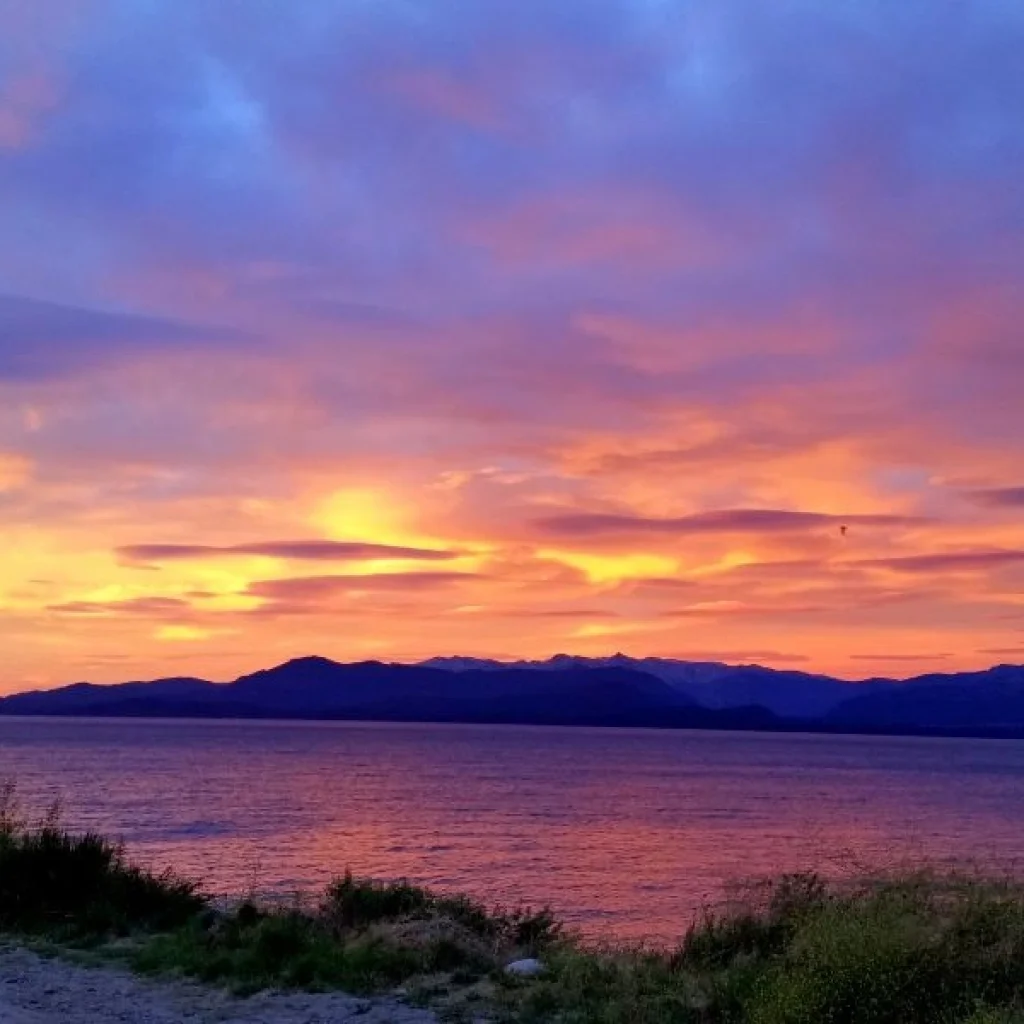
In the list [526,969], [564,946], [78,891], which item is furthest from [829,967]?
[78,891]

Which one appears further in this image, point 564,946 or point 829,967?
point 564,946

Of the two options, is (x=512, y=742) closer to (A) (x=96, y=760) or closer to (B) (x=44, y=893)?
(A) (x=96, y=760)

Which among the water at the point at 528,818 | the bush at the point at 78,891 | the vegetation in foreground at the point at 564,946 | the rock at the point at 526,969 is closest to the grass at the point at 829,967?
the vegetation in foreground at the point at 564,946

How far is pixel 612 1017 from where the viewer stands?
990 centimetres

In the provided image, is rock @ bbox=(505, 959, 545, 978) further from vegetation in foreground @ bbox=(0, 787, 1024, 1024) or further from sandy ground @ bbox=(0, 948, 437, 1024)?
sandy ground @ bbox=(0, 948, 437, 1024)

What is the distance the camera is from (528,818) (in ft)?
179

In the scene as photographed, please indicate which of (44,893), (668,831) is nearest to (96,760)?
(668,831)

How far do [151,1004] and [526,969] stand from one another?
3.26m

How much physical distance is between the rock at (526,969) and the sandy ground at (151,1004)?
4.35 ft

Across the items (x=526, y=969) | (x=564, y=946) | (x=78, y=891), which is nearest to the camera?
(x=526, y=969)

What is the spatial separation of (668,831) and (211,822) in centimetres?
1766

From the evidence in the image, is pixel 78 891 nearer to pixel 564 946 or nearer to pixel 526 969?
pixel 564 946

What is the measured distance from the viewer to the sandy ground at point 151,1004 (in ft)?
33.0

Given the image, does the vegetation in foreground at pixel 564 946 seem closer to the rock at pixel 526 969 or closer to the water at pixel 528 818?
the rock at pixel 526 969
